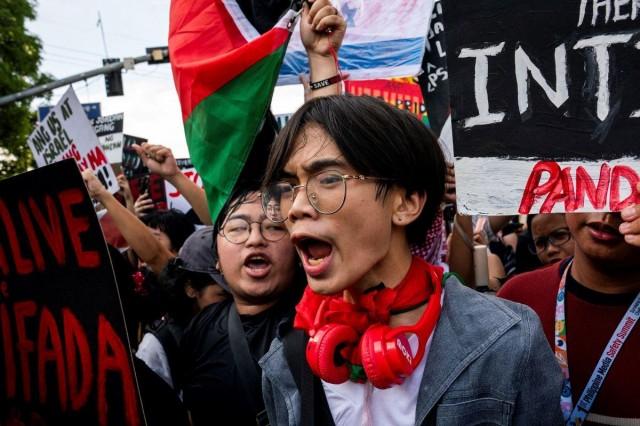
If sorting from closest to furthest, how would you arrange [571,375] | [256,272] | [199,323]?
[571,375] < [256,272] < [199,323]

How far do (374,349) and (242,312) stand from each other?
43.7 inches

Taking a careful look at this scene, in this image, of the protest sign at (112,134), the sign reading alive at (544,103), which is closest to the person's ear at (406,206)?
the sign reading alive at (544,103)

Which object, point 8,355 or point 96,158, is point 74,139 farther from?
point 8,355

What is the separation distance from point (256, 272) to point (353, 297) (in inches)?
31.2

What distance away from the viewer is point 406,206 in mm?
1663

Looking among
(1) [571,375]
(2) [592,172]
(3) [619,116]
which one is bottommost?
(1) [571,375]

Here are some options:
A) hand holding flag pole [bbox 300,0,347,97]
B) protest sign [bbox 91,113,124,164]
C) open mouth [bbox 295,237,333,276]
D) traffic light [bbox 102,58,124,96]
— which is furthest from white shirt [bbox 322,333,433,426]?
traffic light [bbox 102,58,124,96]

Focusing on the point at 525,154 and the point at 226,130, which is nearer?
the point at 525,154

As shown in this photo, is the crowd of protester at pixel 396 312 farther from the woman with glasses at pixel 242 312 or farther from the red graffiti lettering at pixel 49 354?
the red graffiti lettering at pixel 49 354

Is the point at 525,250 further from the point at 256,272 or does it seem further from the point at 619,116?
the point at 619,116

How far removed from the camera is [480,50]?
1597mm

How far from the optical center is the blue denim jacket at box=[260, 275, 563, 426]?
1488 millimetres

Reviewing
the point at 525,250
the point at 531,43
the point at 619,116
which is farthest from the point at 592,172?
the point at 525,250

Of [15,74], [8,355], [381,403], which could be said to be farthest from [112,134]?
[15,74]
